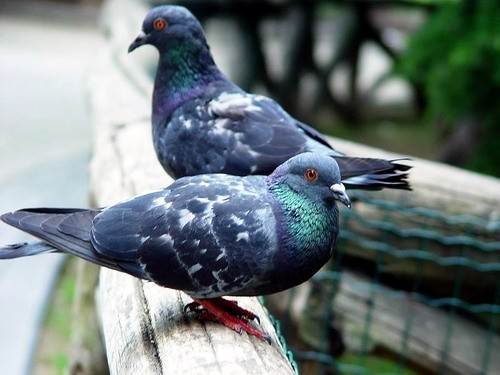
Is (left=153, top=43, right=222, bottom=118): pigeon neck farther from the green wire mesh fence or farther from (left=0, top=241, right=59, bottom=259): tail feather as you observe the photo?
(left=0, top=241, right=59, bottom=259): tail feather

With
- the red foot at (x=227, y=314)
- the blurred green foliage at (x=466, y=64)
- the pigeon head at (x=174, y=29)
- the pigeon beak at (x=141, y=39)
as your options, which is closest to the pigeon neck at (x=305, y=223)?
the red foot at (x=227, y=314)

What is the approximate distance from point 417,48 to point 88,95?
2684mm

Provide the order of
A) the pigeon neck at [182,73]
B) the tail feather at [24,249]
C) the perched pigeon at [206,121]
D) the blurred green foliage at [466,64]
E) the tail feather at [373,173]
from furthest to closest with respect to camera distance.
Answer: the blurred green foliage at [466,64] < the pigeon neck at [182,73] < the perched pigeon at [206,121] < the tail feather at [373,173] < the tail feather at [24,249]

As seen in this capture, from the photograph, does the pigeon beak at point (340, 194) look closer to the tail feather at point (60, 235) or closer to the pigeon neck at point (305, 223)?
the pigeon neck at point (305, 223)

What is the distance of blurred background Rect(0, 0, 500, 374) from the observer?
3.60 metres

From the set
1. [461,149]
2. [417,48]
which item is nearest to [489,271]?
[417,48]

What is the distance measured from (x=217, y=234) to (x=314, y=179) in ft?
0.95

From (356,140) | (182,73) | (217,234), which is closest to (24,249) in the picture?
(217,234)

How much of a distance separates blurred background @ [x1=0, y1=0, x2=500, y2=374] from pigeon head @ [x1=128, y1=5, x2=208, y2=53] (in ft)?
3.16

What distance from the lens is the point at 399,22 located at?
9992 millimetres

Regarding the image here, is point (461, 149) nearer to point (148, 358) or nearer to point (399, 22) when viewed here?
point (399, 22)

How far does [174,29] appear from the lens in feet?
10.7

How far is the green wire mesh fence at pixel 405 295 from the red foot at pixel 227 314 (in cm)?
125

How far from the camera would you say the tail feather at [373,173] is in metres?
2.69
